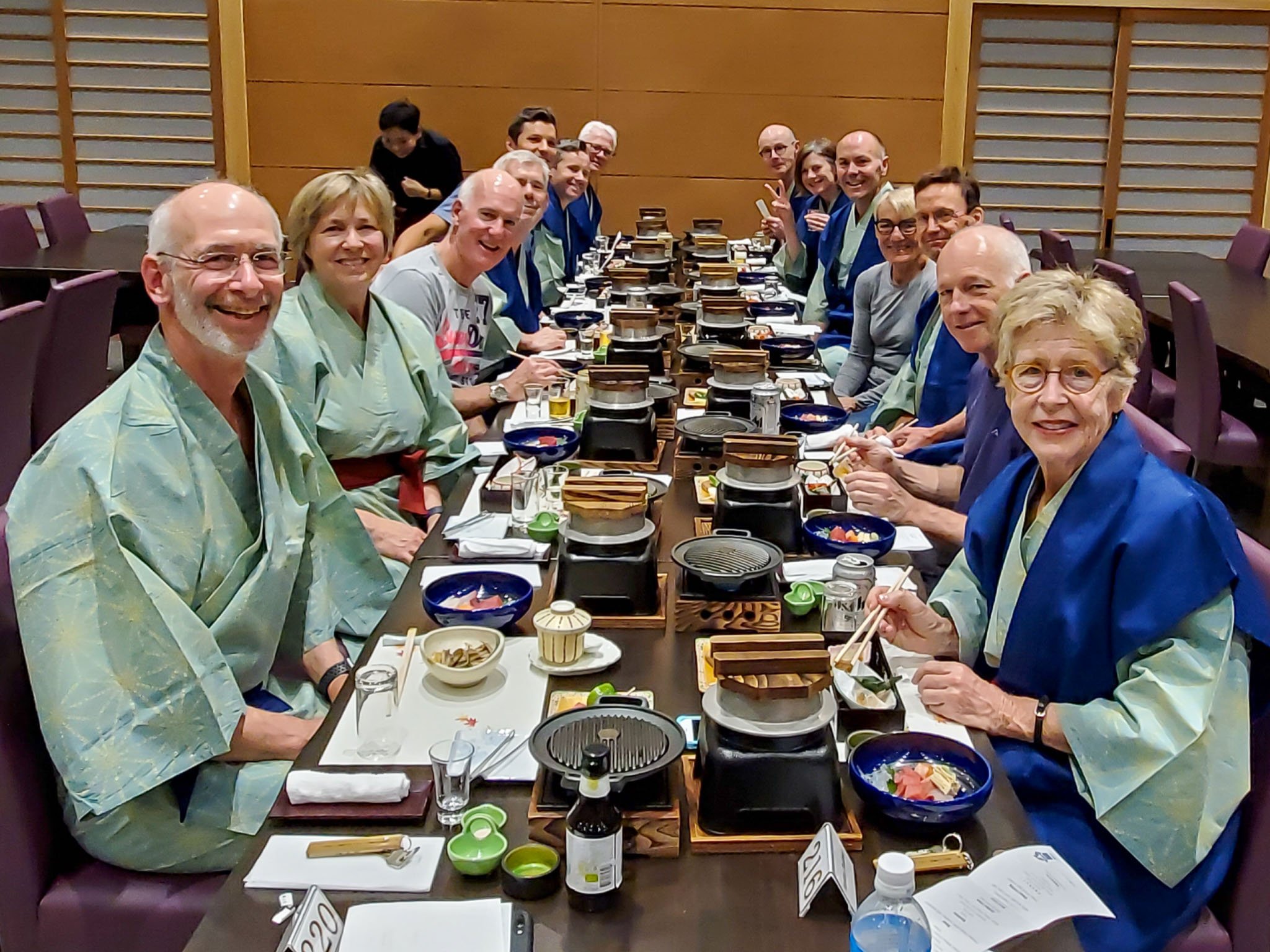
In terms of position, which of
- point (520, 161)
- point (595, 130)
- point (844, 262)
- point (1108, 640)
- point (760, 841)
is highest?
point (595, 130)

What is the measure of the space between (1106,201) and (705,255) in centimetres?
380

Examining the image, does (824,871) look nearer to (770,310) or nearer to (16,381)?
(16,381)

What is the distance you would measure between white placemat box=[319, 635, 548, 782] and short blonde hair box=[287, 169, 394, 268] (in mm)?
1439

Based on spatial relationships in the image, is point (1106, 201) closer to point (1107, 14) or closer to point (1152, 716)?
point (1107, 14)

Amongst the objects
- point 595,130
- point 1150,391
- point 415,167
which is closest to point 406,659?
point 1150,391

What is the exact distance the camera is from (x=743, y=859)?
134 cm

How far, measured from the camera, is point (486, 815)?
139 centimetres

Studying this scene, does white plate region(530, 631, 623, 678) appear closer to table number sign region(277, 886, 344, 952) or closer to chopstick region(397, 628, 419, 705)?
chopstick region(397, 628, 419, 705)

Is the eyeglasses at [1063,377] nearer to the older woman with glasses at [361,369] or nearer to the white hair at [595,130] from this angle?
the older woman with glasses at [361,369]

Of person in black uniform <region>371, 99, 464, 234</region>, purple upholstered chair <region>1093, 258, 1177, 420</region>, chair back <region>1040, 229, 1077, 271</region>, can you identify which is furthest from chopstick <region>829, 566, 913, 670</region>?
person in black uniform <region>371, 99, 464, 234</region>

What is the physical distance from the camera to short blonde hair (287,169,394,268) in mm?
2910

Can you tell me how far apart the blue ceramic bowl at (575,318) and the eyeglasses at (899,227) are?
3.96 ft

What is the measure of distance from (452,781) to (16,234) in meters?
5.91

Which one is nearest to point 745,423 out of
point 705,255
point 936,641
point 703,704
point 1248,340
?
point 936,641
